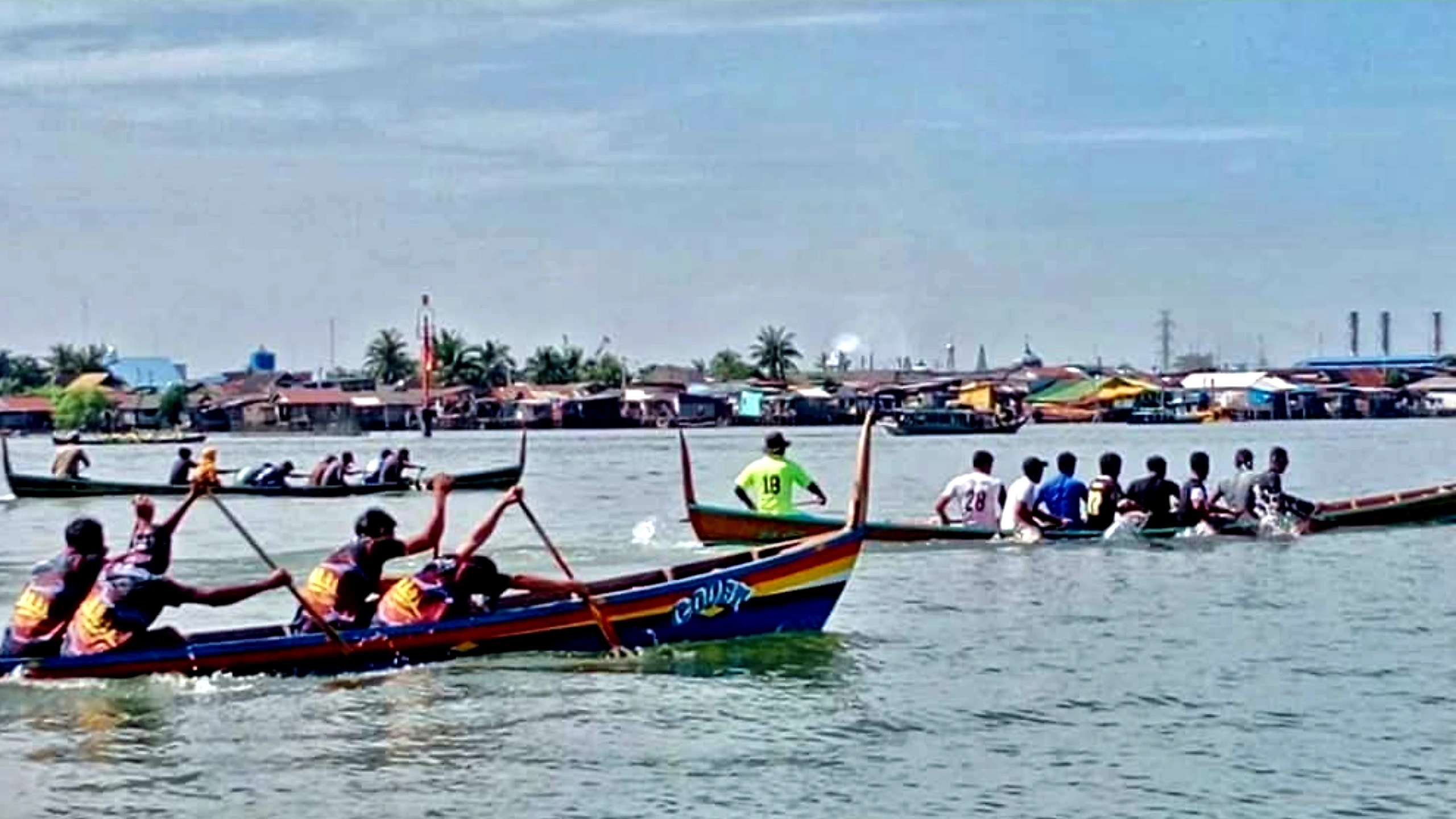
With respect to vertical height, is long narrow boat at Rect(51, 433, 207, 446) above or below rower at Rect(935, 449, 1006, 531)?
above

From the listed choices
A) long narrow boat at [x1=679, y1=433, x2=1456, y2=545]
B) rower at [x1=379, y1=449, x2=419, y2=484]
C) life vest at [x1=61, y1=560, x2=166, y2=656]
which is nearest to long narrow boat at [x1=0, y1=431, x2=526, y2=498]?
rower at [x1=379, y1=449, x2=419, y2=484]

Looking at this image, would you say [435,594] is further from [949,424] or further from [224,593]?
A: [949,424]

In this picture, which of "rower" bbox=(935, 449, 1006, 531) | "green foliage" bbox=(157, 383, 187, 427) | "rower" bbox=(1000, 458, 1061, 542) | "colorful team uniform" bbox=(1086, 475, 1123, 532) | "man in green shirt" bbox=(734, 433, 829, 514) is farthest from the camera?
"green foliage" bbox=(157, 383, 187, 427)

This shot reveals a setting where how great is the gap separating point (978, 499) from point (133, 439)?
102 metres

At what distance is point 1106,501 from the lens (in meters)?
29.3

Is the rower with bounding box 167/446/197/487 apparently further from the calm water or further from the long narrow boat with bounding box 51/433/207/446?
the long narrow boat with bounding box 51/433/207/446

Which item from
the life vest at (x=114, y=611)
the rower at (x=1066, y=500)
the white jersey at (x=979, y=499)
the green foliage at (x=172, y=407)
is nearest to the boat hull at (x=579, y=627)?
the life vest at (x=114, y=611)

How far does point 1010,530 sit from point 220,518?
75.0 ft

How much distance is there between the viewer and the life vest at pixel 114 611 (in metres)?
17.7

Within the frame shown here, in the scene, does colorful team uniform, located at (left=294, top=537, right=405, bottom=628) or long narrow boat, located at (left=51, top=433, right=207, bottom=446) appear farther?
long narrow boat, located at (left=51, top=433, right=207, bottom=446)

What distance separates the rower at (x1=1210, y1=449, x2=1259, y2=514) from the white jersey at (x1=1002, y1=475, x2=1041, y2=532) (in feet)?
10.5

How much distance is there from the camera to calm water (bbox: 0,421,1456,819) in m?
14.9

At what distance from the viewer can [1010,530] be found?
2881 cm

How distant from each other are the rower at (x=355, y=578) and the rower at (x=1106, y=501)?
12502mm
